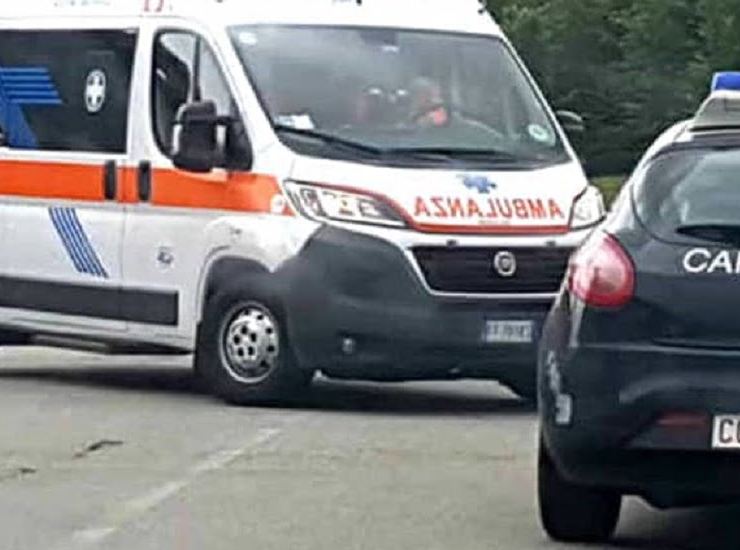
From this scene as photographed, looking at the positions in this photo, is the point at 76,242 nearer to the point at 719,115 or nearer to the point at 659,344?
the point at 719,115

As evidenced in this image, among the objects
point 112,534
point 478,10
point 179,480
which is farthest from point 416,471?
point 478,10

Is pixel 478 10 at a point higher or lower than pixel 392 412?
higher

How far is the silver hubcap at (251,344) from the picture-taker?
46.2 feet

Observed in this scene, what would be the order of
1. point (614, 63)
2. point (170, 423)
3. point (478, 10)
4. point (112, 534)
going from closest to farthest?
point (112, 534)
point (170, 423)
point (478, 10)
point (614, 63)

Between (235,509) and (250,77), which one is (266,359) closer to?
(250,77)

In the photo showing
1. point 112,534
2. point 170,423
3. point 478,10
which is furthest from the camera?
point 478,10

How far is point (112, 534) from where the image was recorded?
9.96m

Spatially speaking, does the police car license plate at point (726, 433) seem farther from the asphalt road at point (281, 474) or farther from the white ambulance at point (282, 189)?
the white ambulance at point (282, 189)

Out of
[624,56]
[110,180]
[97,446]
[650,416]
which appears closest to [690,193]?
[650,416]

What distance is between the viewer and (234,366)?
1425cm

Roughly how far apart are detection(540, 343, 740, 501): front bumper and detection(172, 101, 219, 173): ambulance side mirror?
5.47 metres

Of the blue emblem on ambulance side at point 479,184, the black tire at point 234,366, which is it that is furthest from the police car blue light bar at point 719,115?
the black tire at point 234,366

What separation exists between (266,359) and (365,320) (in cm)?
67

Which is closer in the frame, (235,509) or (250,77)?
(235,509)
